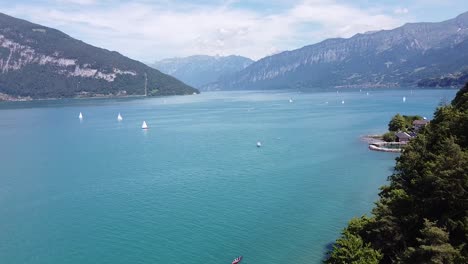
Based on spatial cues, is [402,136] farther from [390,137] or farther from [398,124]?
[398,124]

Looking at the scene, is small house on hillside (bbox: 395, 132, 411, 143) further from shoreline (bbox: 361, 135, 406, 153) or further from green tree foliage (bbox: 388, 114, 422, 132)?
green tree foliage (bbox: 388, 114, 422, 132)

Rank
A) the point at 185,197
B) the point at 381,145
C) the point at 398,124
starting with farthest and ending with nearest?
the point at 398,124 < the point at 381,145 < the point at 185,197

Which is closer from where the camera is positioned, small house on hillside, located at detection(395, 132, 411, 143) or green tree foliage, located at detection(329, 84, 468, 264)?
green tree foliage, located at detection(329, 84, 468, 264)

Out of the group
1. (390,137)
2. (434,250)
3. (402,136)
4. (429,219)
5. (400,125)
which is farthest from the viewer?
(400,125)

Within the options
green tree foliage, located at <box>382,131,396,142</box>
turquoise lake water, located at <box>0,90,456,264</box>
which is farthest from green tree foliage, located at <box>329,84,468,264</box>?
green tree foliage, located at <box>382,131,396,142</box>

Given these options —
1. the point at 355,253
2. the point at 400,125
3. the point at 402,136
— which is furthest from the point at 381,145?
the point at 355,253

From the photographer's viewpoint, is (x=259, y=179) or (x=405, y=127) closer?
(x=259, y=179)

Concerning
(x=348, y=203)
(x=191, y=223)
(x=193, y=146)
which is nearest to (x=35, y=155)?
(x=193, y=146)

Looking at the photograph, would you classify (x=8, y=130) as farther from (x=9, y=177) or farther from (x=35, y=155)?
(x=9, y=177)

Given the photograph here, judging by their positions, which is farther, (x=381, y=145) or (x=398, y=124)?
(x=398, y=124)
